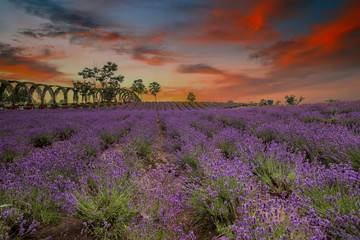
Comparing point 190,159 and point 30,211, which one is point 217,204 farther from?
point 30,211

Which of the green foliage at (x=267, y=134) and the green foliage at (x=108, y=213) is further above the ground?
the green foliage at (x=267, y=134)

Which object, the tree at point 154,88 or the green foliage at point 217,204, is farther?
the tree at point 154,88

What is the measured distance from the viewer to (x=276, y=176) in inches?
116

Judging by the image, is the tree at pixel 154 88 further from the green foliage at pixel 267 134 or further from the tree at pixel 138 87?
the green foliage at pixel 267 134

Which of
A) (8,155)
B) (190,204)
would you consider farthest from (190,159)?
(8,155)

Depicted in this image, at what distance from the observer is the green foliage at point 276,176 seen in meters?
2.84

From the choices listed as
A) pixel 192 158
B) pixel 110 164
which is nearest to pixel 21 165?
pixel 110 164

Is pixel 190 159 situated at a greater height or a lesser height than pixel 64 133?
greater

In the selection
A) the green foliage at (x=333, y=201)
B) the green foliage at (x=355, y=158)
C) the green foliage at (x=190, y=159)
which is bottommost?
the green foliage at (x=190, y=159)

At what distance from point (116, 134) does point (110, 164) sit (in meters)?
3.81

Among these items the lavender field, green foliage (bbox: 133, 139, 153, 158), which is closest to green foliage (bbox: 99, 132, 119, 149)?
green foliage (bbox: 133, 139, 153, 158)

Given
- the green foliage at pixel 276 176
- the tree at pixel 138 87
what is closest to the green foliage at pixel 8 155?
the green foliage at pixel 276 176

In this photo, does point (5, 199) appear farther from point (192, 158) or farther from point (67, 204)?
point (192, 158)

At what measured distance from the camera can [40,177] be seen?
253cm
